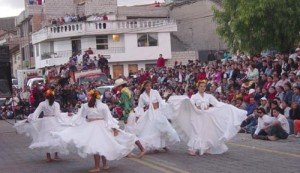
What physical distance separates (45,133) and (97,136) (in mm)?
3024

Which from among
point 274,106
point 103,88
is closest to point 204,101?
point 274,106

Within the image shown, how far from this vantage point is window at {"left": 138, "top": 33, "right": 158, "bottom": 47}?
203 ft

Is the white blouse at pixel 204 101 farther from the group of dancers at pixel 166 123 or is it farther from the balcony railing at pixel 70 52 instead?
the balcony railing at pixel 70 52

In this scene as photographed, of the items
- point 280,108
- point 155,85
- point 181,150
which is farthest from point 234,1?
point 181,150

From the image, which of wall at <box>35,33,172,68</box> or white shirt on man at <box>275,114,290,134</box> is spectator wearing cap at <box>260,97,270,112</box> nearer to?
white shirt on man at <box>275,114,290,134</box>

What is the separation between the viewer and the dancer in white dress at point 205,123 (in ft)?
51.6

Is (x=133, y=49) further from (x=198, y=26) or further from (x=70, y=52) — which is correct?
(x=198, y=26)

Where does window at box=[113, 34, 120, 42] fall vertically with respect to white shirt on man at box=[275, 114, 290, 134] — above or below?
above

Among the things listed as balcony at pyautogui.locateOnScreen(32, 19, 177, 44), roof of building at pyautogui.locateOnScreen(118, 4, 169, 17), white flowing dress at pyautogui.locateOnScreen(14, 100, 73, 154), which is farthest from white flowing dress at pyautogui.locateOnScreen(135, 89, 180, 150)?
roof of building at pyautogui.locateOnScreen(118, 4, 169, 17)

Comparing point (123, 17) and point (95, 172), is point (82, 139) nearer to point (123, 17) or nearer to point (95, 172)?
point (95, 172)

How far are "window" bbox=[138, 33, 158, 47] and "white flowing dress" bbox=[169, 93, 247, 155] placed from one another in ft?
150

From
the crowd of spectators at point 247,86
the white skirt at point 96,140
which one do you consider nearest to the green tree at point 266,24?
the crowd of spectators at point 247,86

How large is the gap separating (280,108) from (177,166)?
A: 772 centimetres

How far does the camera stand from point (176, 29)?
203ft
